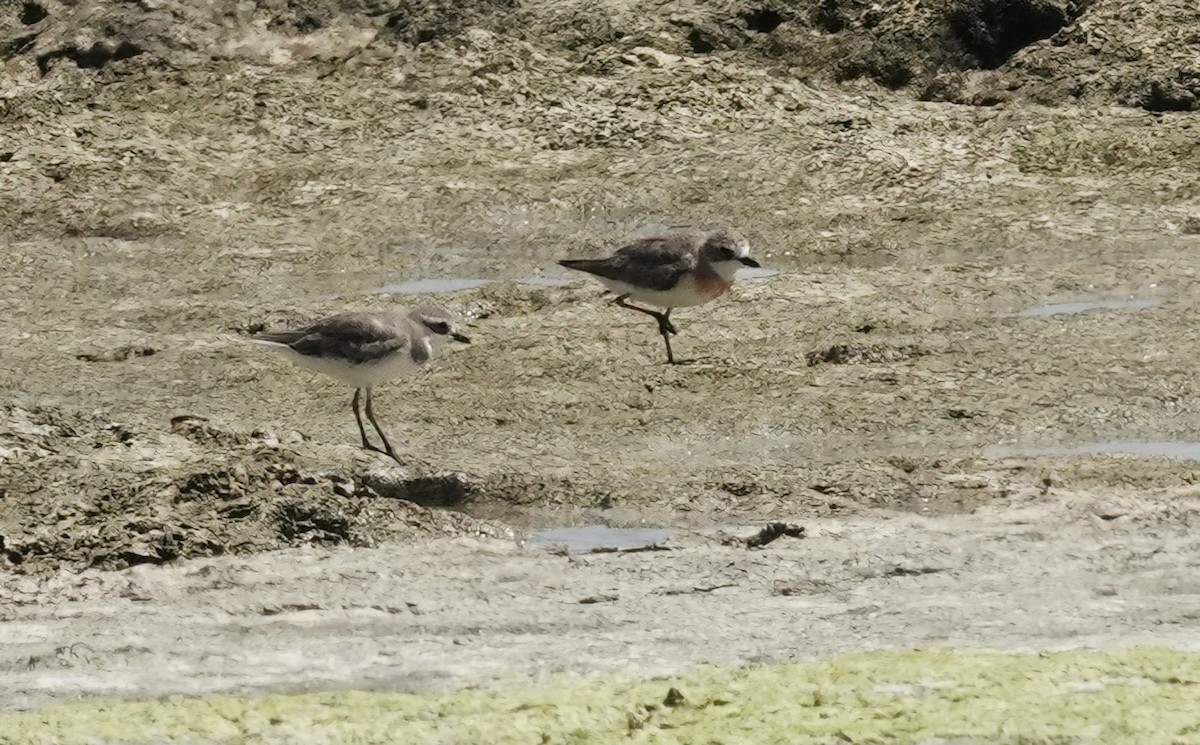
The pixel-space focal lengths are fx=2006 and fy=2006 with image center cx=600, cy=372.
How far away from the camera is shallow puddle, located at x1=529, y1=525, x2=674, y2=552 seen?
9.20m

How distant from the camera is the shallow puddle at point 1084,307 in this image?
1199cm

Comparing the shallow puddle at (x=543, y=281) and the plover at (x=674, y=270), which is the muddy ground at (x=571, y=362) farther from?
the plover at (x=674, y=270)

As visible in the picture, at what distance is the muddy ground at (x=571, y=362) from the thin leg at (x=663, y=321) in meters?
0.11

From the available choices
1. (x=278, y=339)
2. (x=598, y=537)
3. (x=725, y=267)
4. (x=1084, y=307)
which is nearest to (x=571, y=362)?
(x=725, y=267)

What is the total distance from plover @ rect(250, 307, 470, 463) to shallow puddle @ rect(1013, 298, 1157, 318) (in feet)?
12.3

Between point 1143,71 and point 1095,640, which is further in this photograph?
point 1143,71

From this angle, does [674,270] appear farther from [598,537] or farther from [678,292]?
[598,537]

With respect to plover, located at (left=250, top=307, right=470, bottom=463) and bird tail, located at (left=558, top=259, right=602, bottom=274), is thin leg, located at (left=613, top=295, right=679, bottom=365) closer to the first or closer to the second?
bird tail, located at (left=558, top=259, right=602, bottom=274)

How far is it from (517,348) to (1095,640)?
5081 mm

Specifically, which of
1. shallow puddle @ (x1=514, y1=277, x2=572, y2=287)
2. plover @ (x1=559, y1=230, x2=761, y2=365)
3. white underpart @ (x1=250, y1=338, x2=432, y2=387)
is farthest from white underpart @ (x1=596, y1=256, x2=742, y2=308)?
white underpart @ (x1=250, y1=338, x2=432, y2=387)

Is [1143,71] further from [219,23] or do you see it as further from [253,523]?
[253,523]

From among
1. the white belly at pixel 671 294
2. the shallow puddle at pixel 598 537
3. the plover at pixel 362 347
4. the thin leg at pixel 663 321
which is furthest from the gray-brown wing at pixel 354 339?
the white belly at pixel 671 294

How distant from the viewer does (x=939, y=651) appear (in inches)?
283

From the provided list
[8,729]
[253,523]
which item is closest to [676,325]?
[253,523]
